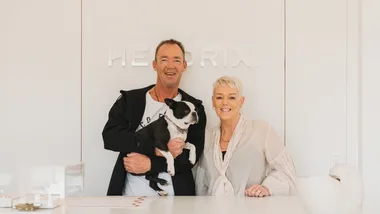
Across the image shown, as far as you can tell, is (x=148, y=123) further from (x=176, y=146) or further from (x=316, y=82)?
(x=316, y=82)

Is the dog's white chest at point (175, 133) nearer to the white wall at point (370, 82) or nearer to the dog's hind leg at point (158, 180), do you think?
the dog's hind leg at point (158, 180)

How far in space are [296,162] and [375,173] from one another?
0.46 metres

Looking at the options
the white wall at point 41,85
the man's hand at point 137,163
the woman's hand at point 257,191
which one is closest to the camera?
the woman's hand at point 257,191

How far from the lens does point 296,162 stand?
344 cm

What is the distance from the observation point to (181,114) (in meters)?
2.95

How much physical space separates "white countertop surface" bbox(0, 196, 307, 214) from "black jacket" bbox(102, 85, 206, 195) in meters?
0.36

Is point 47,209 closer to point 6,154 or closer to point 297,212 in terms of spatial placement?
point 297,212

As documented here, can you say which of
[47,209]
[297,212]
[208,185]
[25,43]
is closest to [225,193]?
[208,185]

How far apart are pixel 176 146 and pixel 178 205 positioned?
1.94ft

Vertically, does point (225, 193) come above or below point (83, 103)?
below

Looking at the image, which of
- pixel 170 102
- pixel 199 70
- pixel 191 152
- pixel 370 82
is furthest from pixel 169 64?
pixel 370 82

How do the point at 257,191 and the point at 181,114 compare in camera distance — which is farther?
the point at 181,114

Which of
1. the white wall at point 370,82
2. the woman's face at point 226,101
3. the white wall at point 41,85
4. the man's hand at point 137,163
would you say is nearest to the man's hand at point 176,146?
the man's hand at point 137,163

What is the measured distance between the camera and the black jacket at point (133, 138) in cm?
303
